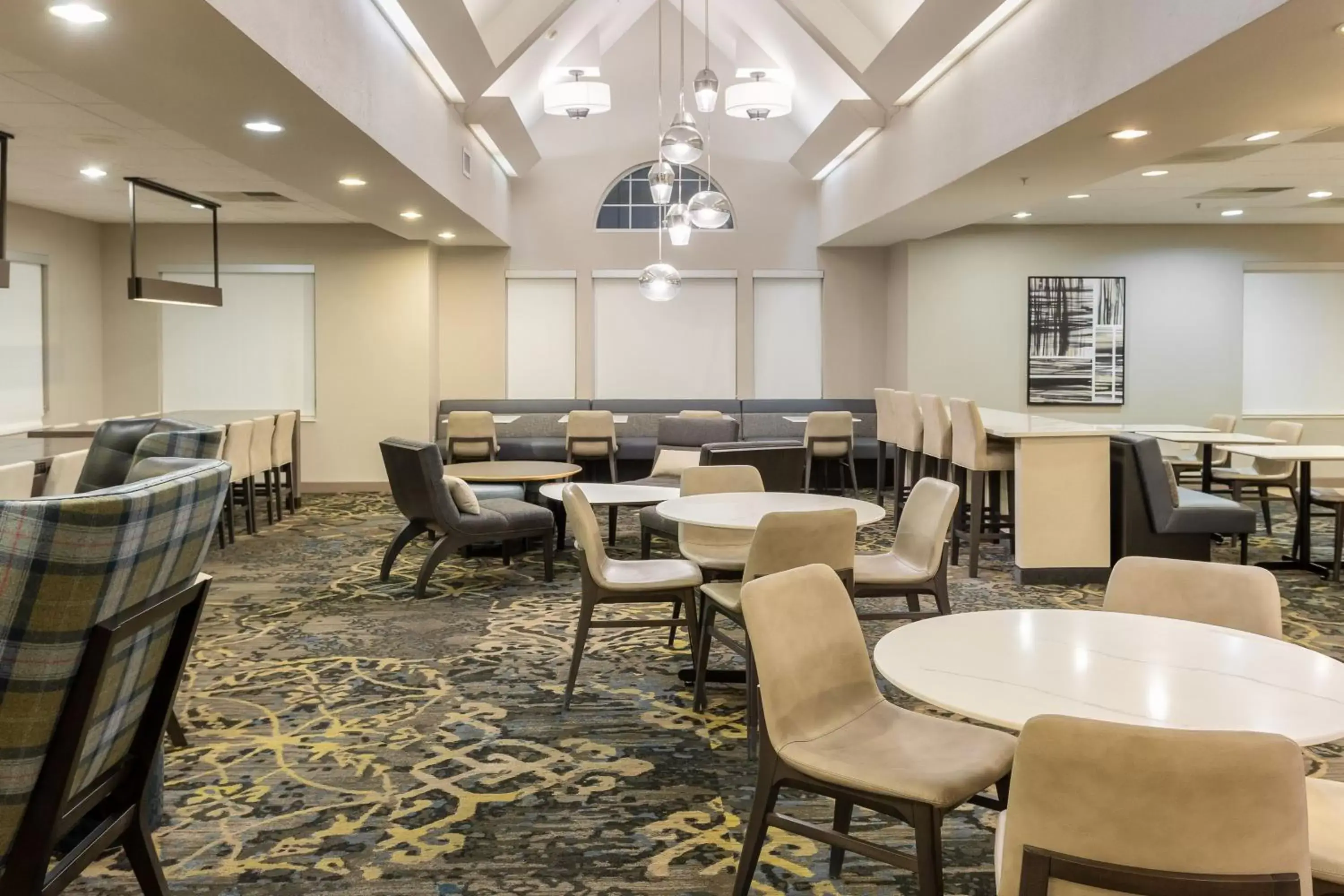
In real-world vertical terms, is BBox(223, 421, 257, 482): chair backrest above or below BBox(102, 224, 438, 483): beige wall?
below

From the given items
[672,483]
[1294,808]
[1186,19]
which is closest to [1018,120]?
[1186,19]

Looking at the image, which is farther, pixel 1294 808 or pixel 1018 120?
pixel 1018 120

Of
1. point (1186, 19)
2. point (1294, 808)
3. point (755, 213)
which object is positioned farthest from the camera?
point (755, 213)

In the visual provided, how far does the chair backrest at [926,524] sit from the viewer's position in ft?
14.2

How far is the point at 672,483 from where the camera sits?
764 cm

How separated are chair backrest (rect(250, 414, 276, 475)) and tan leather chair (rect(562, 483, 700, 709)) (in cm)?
514

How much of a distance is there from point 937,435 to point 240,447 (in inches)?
211

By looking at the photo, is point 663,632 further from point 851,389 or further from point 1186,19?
point 851,389

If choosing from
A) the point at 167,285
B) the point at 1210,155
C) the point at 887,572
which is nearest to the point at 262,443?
the point at 167,285

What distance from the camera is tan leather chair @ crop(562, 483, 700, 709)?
4.21m

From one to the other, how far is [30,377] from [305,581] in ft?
16.9

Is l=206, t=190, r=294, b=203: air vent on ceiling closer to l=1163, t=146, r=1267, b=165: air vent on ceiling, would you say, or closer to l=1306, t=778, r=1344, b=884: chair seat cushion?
l=1163, t=146, r=1267, b=165: air vent on ceiling

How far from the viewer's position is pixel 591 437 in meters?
10.5

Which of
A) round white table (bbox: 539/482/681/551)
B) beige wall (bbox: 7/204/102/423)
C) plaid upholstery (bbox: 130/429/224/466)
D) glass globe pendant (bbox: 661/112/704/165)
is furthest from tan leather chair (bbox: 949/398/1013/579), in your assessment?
→ beige wall (bbox: 7/204/102/423)
